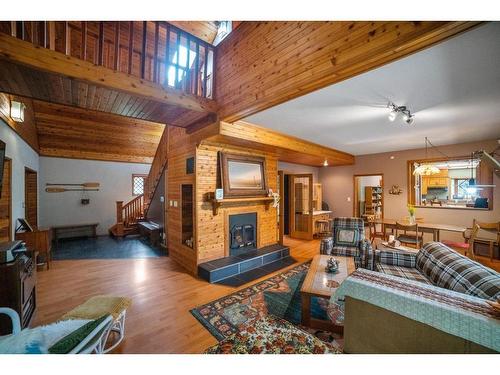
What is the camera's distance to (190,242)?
13.1 ft

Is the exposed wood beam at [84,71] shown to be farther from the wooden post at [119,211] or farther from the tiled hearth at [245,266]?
the wooden post at [119,211]

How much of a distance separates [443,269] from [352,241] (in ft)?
5.64

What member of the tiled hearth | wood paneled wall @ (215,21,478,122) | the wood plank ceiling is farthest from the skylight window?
the tiled hearth

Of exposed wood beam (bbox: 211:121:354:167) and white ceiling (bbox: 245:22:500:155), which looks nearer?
white ceiling (bbox: 245:22:500:155)

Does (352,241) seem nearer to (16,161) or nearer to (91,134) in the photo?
(16,161)

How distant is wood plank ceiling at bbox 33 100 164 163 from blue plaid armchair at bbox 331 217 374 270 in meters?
5.65

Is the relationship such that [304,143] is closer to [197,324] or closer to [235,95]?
[235,95]

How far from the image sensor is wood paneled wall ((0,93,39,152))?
2992 mm

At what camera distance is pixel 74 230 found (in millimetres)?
6512

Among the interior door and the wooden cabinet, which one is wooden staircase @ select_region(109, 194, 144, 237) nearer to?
the interior door

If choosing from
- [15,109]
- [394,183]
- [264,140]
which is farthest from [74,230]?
[394,183]
